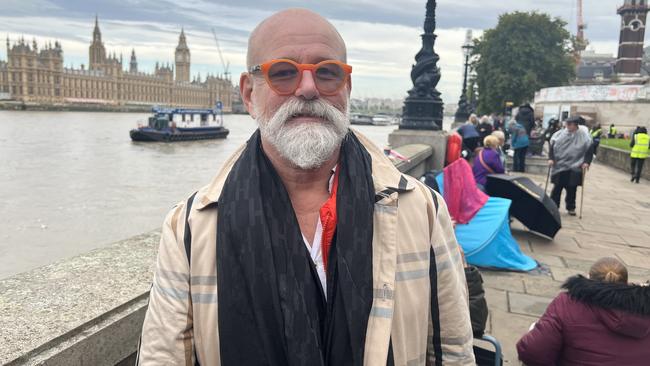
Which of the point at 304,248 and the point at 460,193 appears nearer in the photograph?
the point at 304,248

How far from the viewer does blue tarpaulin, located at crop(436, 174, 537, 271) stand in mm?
4602

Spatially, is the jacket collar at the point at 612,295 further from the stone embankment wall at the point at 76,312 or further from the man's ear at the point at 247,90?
the stone embankment wall at the point at 76,312

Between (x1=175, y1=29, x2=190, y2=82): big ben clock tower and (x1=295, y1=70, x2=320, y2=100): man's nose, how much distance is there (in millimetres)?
143839

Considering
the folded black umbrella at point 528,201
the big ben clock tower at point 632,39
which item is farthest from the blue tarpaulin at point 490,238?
the big ben clock tower at point 632,39

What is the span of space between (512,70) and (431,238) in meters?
41.6

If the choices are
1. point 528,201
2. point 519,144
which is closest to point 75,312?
point 528,201

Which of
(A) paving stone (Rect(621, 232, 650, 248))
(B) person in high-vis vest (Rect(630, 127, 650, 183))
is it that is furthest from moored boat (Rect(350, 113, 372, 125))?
(A) paving stone (Rect(621, 232, 650, 248))

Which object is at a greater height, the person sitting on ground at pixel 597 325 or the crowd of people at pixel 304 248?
the crowd of people at pixel 304 248

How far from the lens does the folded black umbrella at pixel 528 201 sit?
5555mm

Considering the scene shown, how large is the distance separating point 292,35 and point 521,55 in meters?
41.1

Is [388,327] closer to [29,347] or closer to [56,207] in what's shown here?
[29,347]

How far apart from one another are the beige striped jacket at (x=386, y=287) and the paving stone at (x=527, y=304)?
2.69m

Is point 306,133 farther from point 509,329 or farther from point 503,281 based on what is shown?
point 503,281

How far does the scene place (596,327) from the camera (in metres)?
2.28
